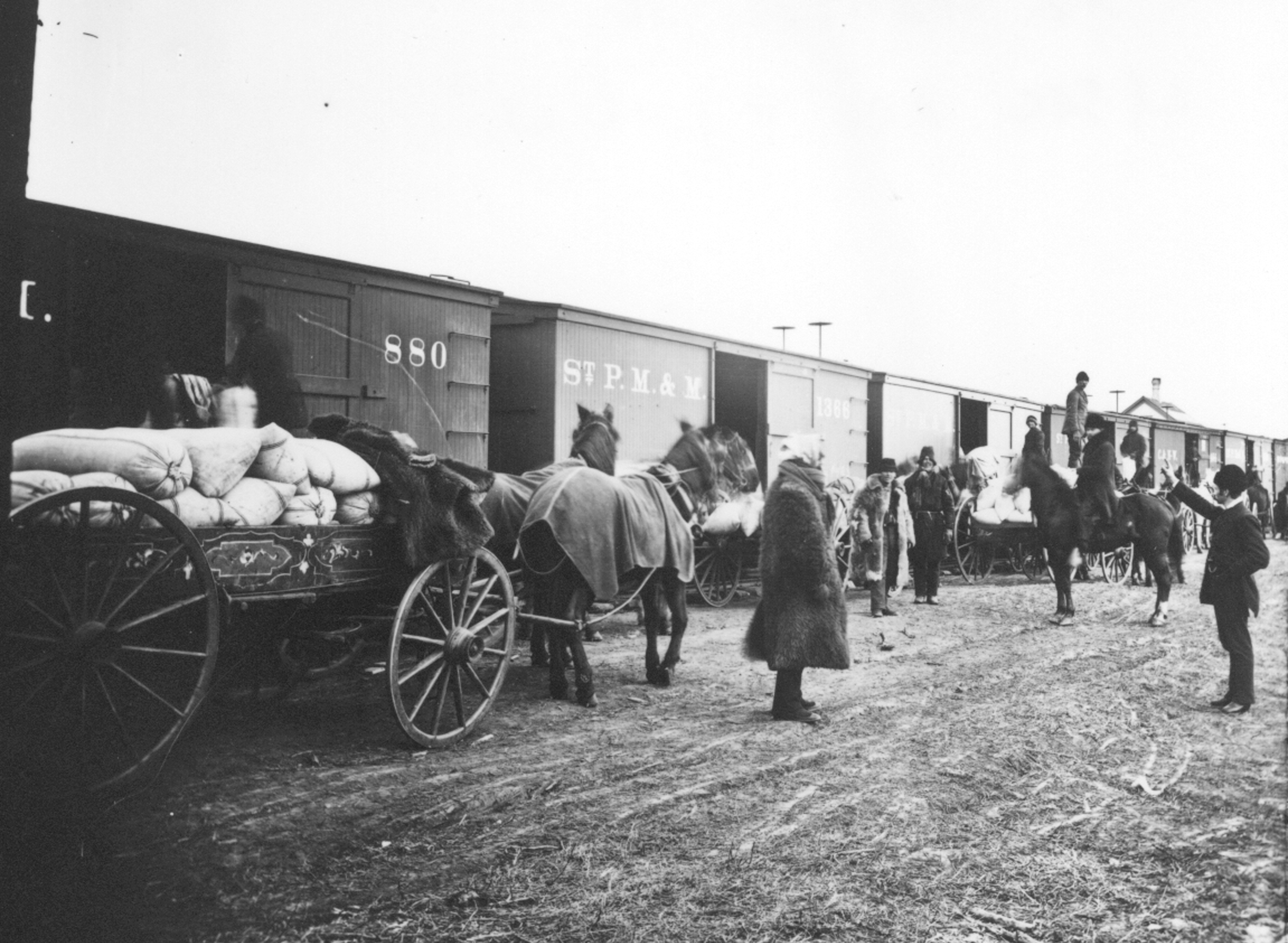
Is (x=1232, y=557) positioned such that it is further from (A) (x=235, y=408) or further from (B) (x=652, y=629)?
(A) (x=235, y=408)

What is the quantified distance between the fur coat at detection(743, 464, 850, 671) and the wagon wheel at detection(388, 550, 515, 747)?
5.43ft

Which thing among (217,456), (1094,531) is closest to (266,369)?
(217,456)

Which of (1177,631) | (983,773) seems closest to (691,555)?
(983,773)

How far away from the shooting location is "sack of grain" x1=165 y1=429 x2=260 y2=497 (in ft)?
11.8

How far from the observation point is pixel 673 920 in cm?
287

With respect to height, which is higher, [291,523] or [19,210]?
[19,210]

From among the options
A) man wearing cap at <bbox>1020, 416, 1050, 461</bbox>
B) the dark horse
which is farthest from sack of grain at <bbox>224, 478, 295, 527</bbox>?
man wearing cap at <bbox>1020, 416, 1050, 461</bbox>

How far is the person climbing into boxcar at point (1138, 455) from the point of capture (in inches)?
488

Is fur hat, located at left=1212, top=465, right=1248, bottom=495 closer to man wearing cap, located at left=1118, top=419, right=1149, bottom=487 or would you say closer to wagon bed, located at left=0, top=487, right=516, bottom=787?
wagon bed, located at left=0, top=487, right=516, bottom=787

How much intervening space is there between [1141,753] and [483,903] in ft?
12.6

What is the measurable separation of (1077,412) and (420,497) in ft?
47.7

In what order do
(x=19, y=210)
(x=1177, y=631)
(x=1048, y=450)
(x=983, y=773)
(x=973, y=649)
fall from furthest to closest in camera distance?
(x=1048, y=450) → (x=1177, y=631) → (x=973, y=649) → (x=983, y=773) → (x=19, y=210)

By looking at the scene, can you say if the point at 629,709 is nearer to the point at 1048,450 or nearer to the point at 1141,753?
the point at 1141,753

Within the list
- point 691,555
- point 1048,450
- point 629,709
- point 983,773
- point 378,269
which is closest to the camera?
point 983,773
